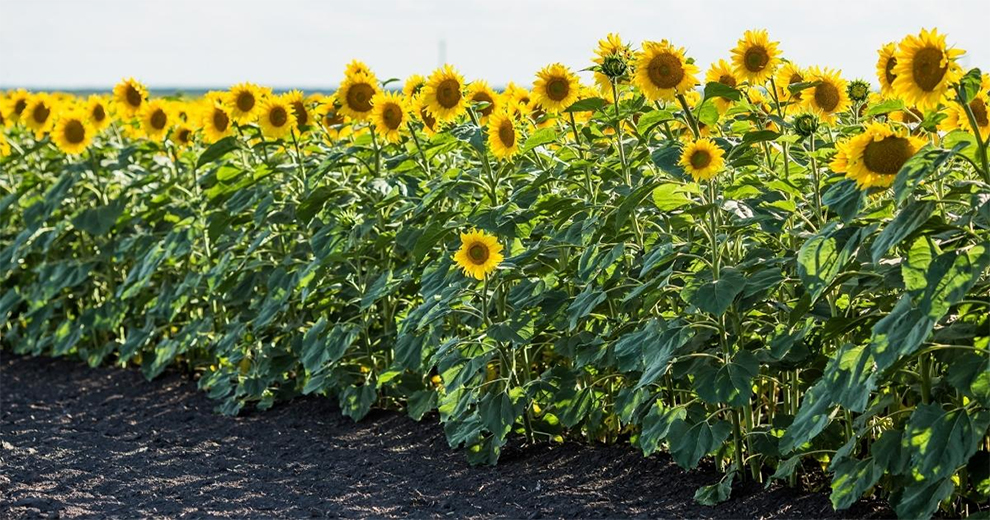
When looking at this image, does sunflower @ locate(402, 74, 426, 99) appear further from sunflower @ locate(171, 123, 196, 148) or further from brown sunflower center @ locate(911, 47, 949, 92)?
brown sunflower center @ locate(911, 47, 949, 92)

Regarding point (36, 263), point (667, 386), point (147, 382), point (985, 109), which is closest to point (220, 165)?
point (147, 382)

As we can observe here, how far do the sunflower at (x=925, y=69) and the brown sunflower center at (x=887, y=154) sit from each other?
0.11 metres

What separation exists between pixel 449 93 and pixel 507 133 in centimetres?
35

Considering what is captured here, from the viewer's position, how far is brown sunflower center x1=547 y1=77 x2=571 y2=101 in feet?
14.0

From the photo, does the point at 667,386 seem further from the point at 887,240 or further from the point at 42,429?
the point at 42,429

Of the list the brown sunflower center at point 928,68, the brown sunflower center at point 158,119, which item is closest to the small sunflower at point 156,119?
the brown sunflower center at point 158,119

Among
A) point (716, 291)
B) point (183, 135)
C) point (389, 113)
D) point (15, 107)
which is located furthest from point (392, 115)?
point (15, 107)

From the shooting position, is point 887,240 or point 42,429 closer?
point 887,240

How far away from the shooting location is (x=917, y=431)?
125 inches

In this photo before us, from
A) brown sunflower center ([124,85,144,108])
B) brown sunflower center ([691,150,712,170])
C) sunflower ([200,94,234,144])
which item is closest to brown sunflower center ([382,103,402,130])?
sunflower ([200,94,234,144])

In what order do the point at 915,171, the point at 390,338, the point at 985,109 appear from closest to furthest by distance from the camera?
the point at 915,171
the point at 985,109
the point at 390,338

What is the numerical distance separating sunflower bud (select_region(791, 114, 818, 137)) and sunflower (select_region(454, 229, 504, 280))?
41.5 inches

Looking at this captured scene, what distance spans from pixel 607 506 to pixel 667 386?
0.44 m

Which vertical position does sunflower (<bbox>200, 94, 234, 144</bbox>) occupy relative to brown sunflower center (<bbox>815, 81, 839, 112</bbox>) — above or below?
above
